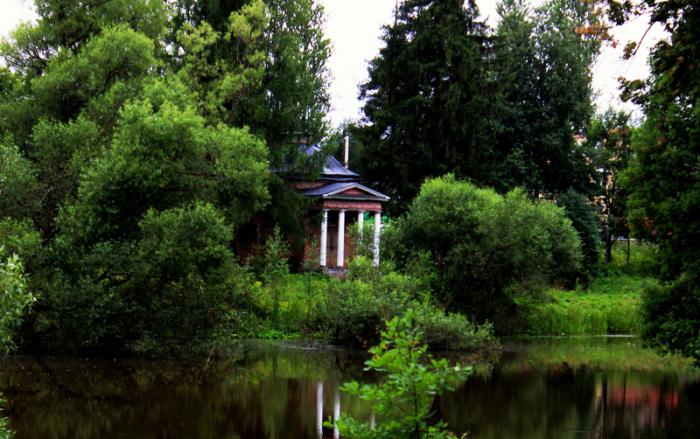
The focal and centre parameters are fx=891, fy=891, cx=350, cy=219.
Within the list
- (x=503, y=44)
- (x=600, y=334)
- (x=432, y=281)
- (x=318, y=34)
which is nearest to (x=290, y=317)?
(x=432, y=281)

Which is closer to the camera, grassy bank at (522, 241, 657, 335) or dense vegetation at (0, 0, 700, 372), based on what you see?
dense vegetation at (0, 0, 700, 372)

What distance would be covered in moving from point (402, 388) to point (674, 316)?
40.0 ft

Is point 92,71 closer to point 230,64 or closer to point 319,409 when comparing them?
point 230,64

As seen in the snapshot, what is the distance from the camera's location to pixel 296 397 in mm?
20203

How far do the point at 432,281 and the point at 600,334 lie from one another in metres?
8.17

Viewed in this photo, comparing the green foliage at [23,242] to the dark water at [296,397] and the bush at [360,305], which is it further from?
the bush at [360,305]

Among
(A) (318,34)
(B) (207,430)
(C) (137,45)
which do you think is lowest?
(B) (207,430)

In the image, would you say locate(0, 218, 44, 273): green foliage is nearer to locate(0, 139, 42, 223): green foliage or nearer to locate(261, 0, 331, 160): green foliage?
locate(0, 139, 42, 223): green foliage

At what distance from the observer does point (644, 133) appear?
56.1 ft

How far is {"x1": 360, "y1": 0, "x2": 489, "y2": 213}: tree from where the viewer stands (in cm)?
4231

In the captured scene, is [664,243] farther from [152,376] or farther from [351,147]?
[351,147]

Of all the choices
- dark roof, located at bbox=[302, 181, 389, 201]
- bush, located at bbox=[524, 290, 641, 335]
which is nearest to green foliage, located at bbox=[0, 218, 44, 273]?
bush, located at bbox=[524, 290, 641, 335]

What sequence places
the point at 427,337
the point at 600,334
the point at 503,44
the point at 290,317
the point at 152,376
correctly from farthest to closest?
1. the point at 503,44
2. the point at 600,334
3. the point at 290,317
4. the point at 427,337
5. the point at 152,376

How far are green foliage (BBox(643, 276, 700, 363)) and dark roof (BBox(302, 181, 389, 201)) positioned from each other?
→ 2450 centimetres
